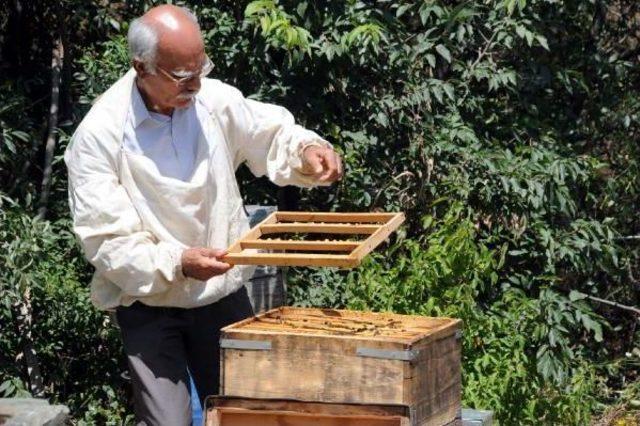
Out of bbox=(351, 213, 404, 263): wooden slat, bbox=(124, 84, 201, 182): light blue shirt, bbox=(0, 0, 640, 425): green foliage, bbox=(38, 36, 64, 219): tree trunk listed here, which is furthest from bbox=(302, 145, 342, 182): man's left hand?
bbox=(38, 36, 64, 219): tree trunk

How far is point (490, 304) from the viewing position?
6.81m

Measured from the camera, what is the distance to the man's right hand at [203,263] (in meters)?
4.01

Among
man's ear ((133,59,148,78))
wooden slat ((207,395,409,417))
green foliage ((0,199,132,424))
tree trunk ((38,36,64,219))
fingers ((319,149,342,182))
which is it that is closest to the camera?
wooden slat ((207,395,409,417))

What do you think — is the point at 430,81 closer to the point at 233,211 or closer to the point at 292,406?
the point at 233,211

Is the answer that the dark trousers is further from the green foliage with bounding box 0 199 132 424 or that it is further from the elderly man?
the green foliage with bounding box 0 199 132 424

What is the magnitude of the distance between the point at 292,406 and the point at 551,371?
2.72 metres

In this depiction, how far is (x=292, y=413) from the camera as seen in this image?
3.96 meters

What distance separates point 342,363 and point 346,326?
0.89 feet

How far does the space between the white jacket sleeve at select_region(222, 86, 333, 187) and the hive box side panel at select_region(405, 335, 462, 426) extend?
0.68m

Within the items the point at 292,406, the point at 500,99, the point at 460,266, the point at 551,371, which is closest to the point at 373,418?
the point at 292,406

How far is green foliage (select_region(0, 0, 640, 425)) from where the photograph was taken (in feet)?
20.4

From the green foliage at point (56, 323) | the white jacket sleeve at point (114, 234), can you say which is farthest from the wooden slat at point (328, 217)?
the green foliage at point (56, 323)

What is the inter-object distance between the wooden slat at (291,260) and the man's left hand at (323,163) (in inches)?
18.3

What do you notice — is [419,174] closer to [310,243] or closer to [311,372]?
[310,243]
